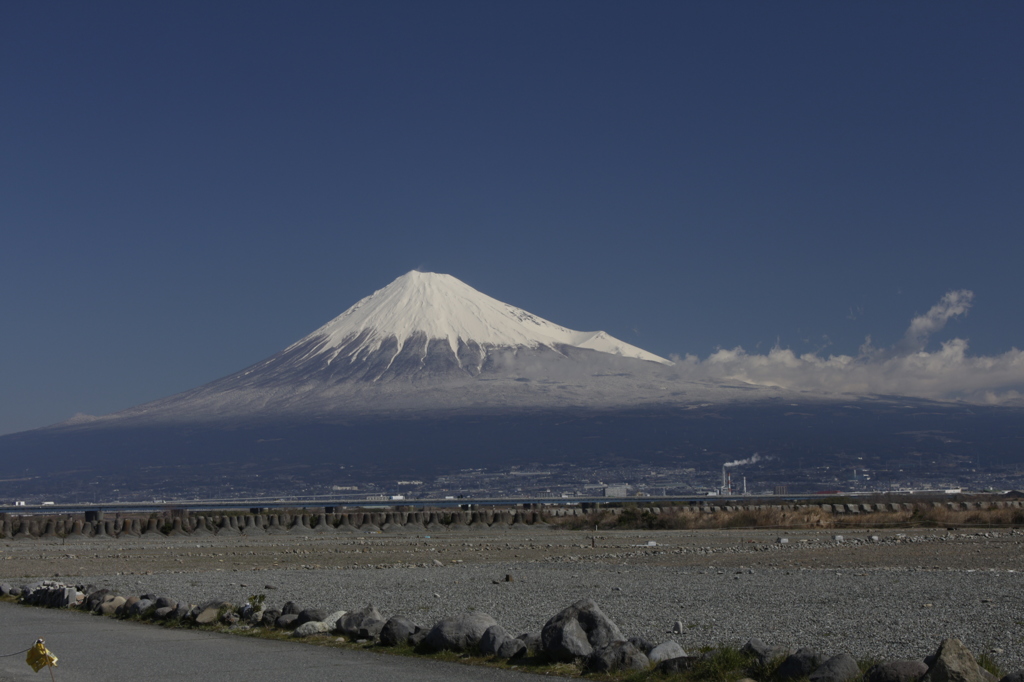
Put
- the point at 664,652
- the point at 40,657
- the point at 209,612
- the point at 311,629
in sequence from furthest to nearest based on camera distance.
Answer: the point at 209,612 → the point at 311,629 → the point at 664,652 → the point at 40,657

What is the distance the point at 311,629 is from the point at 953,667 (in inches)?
301

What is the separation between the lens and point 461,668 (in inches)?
419

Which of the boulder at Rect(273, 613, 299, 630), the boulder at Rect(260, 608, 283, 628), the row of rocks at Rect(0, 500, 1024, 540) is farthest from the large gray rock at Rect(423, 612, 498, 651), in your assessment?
the row of rocks at Rect(0, 500, 1024, 540)

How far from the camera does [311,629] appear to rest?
1302 centimetres

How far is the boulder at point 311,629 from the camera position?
13.0 metres

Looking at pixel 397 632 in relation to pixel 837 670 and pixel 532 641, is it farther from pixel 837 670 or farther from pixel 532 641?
pixel 837 670

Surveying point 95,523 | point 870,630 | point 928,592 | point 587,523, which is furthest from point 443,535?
point 870,630

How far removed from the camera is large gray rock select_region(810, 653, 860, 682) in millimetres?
8656

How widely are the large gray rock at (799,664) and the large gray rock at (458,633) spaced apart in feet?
11.3

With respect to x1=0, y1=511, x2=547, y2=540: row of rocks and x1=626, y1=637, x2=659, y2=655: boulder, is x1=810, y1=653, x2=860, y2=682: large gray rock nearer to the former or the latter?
x1=626, y1=637, x2=659, y2=655: boulder

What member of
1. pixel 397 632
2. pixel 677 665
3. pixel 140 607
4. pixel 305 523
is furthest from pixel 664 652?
pixel 305 523

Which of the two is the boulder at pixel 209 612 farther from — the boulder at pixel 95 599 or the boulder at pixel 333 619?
the boulder at pixel 95 599

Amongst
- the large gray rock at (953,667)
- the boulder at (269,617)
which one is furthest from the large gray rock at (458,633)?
the large gray rock at (953,667)

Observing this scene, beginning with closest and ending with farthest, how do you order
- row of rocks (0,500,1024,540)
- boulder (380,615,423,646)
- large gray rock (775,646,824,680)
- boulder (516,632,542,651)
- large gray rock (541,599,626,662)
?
large gray rock (775,646,824,680) → large gray rock (541,599,626,662) → boulder (516,632,542,651) → boulder (380,615,423,646) → row of rocks (0,500,1024,540)
